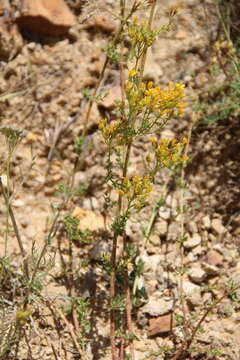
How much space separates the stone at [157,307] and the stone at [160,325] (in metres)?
0.04

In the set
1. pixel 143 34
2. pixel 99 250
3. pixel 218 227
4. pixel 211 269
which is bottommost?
pixel 211 269

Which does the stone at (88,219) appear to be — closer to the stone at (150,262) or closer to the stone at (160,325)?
the stone at (150,262)

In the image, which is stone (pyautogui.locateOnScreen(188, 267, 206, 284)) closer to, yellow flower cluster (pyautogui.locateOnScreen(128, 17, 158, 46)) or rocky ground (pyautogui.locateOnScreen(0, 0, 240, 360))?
rocky ground (pyautogui.locateOnScreen(0, 0, 240, 360))

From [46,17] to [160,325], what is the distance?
2.22 m

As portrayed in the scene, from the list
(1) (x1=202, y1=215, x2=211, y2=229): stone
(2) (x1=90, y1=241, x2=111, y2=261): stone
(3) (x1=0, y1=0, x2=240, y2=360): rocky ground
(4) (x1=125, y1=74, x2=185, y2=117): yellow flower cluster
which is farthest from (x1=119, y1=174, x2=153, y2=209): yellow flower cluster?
(1) (x1=202, y1=215, x2=211, y2=229): stone

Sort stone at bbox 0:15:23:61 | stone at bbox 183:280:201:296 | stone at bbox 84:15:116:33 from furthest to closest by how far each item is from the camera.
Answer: stone at bbox 84:15:116:33, stone at bbox 0:15:23:61, stone at bbox 183:280:201:296

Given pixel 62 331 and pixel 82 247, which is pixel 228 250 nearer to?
pixel 82 247

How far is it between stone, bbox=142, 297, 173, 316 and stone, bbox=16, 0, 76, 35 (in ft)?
6.56

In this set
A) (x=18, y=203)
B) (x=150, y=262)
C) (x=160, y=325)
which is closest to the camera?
(x=160, y=325)

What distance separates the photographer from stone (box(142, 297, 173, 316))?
2938 mm

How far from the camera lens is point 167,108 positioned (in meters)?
2.22

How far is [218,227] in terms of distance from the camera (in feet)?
10.8

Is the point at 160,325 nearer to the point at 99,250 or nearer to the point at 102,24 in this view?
the point at 99,250

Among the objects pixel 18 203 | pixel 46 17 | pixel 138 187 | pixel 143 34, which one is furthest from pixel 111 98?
pixel 138 187
